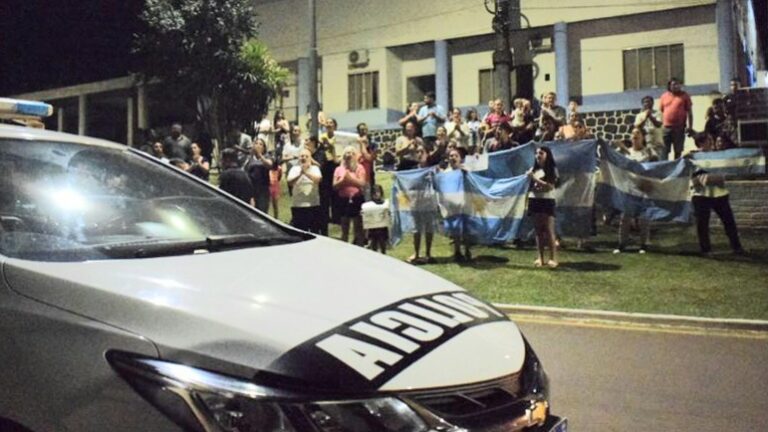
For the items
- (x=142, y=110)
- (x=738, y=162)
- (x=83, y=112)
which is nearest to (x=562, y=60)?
(x=738, y=162)

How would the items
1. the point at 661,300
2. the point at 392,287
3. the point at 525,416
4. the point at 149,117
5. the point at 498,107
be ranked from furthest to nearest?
the point at 149,117
the point at 498,107
the point at 661,300
the point at 392,287
the point at 525,416

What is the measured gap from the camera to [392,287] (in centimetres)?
261

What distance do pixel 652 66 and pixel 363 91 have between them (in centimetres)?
1073

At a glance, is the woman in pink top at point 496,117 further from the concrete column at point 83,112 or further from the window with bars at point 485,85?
the concrete column at point 83,112

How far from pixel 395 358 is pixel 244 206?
70.1 inches

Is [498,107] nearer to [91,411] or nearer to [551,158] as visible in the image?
[551,158]

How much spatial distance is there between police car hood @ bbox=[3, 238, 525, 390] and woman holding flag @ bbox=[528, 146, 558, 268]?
25.5 ft

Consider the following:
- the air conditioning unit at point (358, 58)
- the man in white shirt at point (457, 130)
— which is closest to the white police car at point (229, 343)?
the man in white shirt at point (457, 130)

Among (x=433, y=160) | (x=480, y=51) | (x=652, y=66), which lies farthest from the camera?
(x=480, y=51)

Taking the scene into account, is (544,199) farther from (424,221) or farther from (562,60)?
(562,60)

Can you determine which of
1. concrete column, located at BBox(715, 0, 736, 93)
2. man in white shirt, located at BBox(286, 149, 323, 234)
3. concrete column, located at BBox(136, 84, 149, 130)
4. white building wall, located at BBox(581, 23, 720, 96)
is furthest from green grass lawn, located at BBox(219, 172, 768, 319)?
concrete column, located at BBox(136, 84, 149, 130)

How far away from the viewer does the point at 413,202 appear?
11.5m

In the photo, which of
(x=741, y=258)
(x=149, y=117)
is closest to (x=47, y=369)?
(x=741, y=258)

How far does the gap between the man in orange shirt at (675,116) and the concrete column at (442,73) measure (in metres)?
12.9
